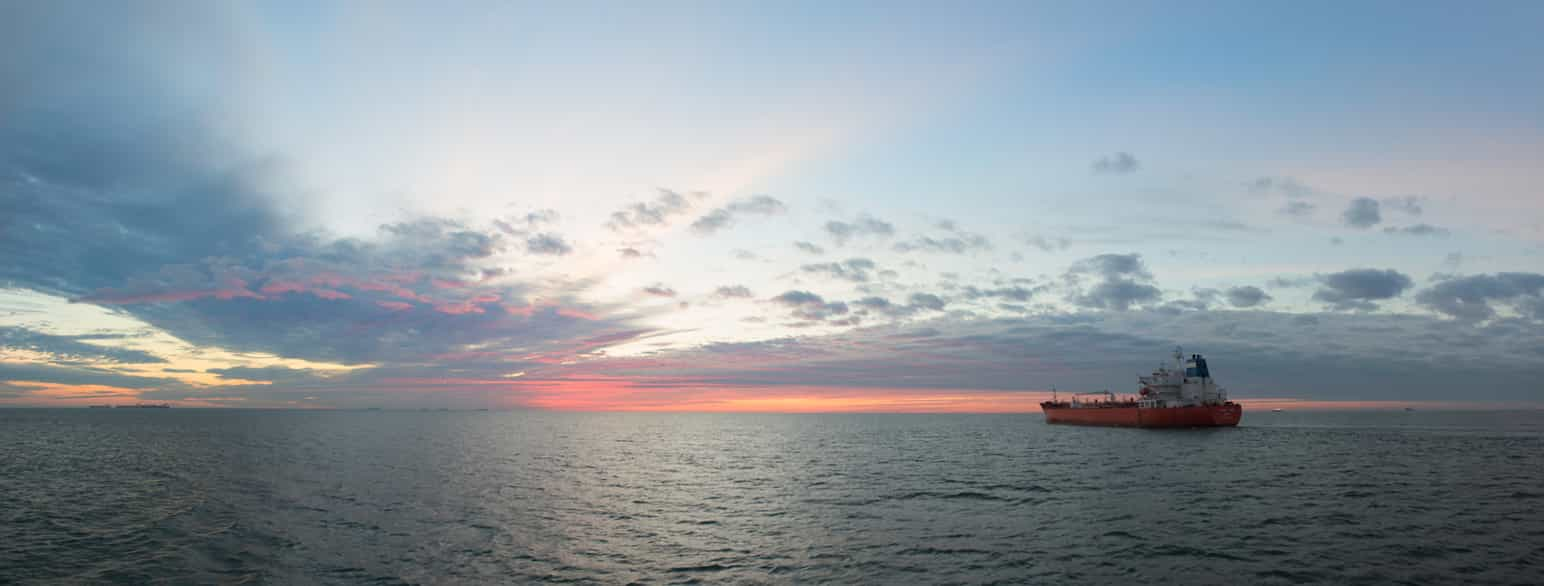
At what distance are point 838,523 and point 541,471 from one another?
1441 inches

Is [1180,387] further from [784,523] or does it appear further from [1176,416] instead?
[784,523]

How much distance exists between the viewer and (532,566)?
1035 inches

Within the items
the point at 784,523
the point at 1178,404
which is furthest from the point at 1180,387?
the point at 784,523

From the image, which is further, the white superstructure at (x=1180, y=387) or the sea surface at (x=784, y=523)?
the white superstructure at (x=1180, y=387)

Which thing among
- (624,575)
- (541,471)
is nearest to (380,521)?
(624,575)

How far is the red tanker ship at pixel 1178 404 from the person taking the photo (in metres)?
120

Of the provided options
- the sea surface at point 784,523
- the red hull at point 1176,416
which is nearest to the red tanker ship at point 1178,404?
the red hull at point 1176,416

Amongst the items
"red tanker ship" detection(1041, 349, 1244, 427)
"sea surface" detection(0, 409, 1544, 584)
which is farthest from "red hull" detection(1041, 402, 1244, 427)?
"sea surface" detection(0, 409, 1544, 584)

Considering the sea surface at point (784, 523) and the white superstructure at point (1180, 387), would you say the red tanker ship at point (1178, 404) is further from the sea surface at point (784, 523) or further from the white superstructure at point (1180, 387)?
the sea surface at point (784, 523)

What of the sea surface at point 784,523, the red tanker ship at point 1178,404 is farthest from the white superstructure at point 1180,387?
the sea surface at point 784,523

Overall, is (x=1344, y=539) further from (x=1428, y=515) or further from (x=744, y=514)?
(x=744, y=514)

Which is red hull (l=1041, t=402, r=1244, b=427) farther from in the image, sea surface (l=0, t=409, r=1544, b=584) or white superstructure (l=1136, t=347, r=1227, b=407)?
sea surface (l=0, t=409, r=1544, b=584)

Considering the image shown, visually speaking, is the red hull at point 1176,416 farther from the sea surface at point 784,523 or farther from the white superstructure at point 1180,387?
the sea surface at point 784,523

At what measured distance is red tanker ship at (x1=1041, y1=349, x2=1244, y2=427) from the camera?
394 feet
